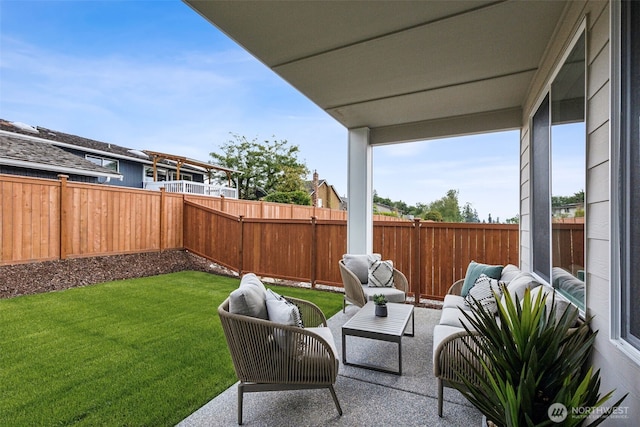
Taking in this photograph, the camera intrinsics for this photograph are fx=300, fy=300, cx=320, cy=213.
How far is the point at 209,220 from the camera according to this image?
24.8ft

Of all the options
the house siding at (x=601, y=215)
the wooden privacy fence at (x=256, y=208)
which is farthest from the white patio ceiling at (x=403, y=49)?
the wooden privacy fence at (x=256, y=208)

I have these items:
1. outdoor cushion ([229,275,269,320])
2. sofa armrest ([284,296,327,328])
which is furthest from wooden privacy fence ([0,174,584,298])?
outdoor cushion ([229,275,269,320])

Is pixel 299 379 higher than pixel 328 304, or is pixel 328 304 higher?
pixel 299 379

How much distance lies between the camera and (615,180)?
145 cm

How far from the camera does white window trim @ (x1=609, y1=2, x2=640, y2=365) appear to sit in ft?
4.72

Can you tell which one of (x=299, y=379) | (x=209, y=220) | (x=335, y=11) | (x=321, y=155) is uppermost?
(x=321, y=155)

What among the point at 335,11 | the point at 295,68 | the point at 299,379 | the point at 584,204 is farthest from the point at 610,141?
the point at 295,68

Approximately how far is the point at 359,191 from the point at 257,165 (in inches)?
538

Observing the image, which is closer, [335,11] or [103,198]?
[335,11]

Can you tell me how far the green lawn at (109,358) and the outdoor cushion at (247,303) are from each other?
30.9 inches

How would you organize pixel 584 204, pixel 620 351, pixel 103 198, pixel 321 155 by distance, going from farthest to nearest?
pixel 321 155
pixel 103 198
pixel 584 204
pixel 620 351

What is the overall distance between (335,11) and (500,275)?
3.23 meters

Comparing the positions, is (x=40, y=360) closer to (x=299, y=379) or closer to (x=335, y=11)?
(x=299, y=379)

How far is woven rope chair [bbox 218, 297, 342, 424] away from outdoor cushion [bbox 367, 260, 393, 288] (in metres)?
2.32
